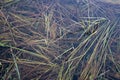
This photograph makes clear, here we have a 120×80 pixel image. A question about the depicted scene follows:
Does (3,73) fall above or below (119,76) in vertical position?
above

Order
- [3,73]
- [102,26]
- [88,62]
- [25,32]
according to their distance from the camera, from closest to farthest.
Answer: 1. [3,73]
2. [88,62]
3. [25,32]
4. [102,26]

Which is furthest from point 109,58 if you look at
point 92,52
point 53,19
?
point 53,19

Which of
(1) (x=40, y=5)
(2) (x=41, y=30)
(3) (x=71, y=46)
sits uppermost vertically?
(1) (x=40, y=5)

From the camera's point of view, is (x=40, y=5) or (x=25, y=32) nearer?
(x=25, y=32)

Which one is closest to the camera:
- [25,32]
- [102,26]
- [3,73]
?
[3,73]

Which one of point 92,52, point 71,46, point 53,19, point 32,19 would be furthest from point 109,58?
point 32,19

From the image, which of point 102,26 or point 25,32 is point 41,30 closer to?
point 25,32
